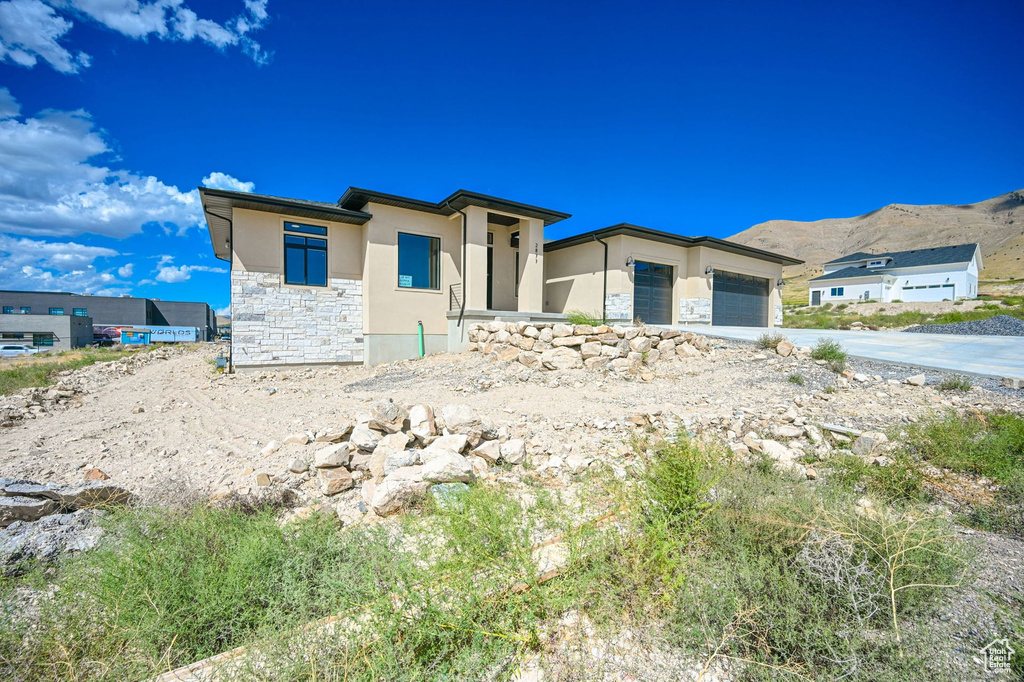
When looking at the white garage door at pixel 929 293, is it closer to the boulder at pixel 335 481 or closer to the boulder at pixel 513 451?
the boulder at pixel 513 451

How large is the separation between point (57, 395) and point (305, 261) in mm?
6374

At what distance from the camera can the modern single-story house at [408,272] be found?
12047 mm

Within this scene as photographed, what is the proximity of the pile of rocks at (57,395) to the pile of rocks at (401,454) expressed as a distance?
20.8 ft

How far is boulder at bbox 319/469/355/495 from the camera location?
407 cm

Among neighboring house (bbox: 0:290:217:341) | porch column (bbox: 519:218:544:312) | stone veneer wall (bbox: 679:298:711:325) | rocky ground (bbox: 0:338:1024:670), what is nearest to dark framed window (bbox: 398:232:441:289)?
porch column (bbox: 519:218:544:312)

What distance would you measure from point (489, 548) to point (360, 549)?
88 cm

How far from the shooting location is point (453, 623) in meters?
2.02

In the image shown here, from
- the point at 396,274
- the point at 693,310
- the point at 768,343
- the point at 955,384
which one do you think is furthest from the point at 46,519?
the point at 693,310

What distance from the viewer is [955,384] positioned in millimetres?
6582

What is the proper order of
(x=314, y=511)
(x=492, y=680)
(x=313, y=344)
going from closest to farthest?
(x=492, y=680) < (x=314, y=511) < (x=313, y=344)

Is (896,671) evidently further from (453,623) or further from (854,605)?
(453,623)

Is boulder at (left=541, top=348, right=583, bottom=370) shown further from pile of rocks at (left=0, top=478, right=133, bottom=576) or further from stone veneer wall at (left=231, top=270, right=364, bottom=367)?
pile of rocks at (left=0, top=478, right=133, bottom=576)

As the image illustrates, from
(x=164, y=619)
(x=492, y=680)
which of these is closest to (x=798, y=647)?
(x=492, y=680)

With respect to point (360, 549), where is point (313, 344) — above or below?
above
